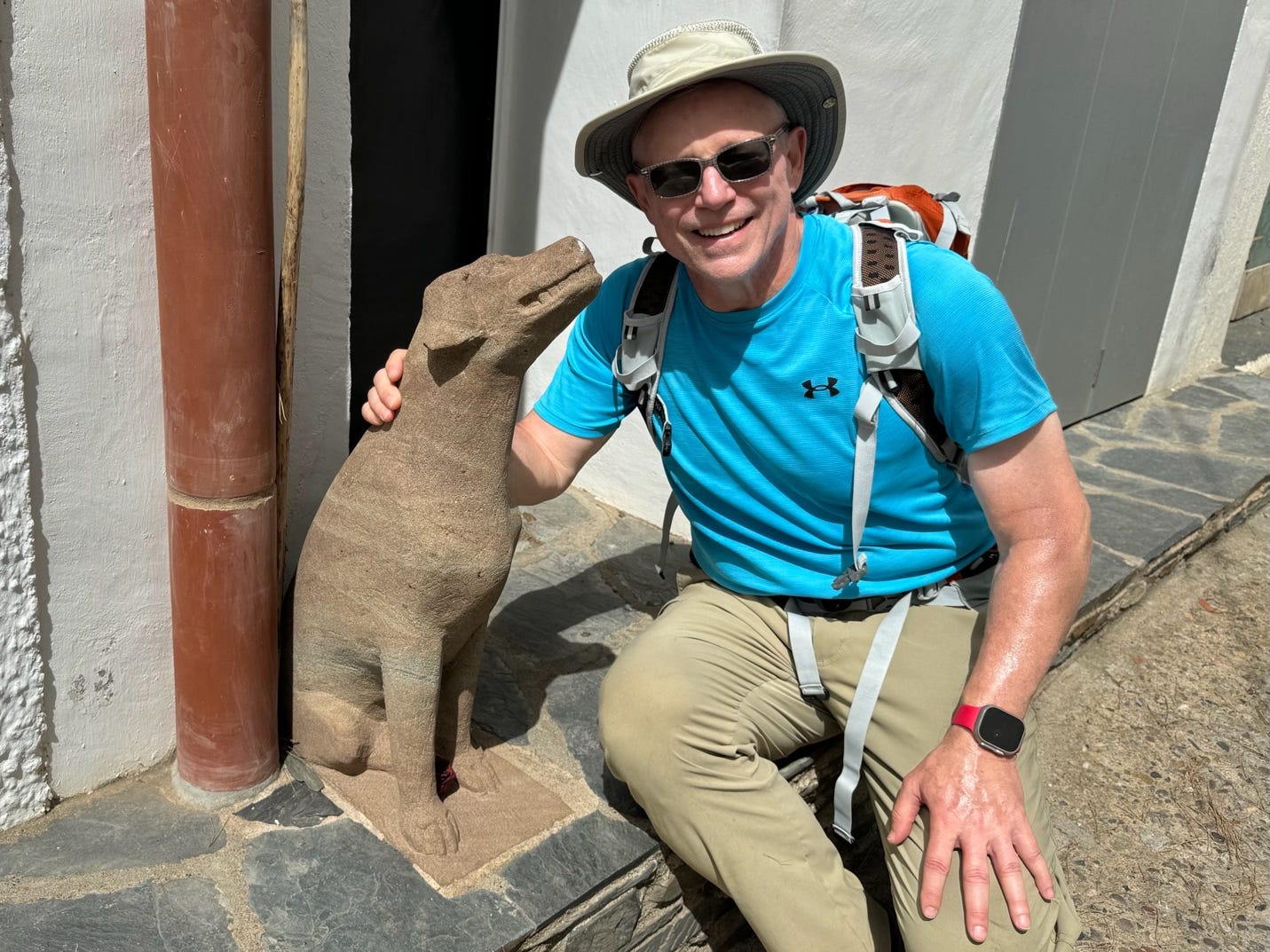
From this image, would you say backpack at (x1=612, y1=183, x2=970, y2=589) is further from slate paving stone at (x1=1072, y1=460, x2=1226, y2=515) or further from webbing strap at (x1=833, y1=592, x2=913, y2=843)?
slate paving stone at (x1=1072, y1=460, x2=1226, y2=515)

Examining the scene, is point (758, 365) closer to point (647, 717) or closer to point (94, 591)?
point (647, 717)

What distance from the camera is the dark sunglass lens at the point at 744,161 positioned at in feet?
6.80

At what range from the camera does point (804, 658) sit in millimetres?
2418

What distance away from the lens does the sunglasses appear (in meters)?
2.07

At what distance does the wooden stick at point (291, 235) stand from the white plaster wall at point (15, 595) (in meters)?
0.46

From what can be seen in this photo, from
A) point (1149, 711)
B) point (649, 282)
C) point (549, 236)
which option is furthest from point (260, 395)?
point (1149, 711)

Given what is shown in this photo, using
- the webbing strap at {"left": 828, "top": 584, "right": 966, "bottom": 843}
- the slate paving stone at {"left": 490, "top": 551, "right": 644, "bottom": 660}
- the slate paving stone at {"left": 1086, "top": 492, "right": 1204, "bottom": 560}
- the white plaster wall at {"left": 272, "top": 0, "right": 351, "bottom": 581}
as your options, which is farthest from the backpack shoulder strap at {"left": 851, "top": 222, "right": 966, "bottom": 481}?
the slate paving stone at {"left": 1086, "top": 492, "right": 1204, "bottom": 560}

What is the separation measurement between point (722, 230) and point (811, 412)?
0.44 m

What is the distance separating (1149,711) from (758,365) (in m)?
2.31

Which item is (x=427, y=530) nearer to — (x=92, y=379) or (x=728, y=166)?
(x=92, y=379)

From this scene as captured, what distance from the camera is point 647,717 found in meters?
2.24

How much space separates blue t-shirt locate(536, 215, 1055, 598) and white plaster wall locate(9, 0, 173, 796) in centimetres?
94

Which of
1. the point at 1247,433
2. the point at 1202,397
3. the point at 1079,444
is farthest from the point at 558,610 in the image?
the point at 1202,397

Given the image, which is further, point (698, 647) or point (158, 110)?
point (698, 647)
